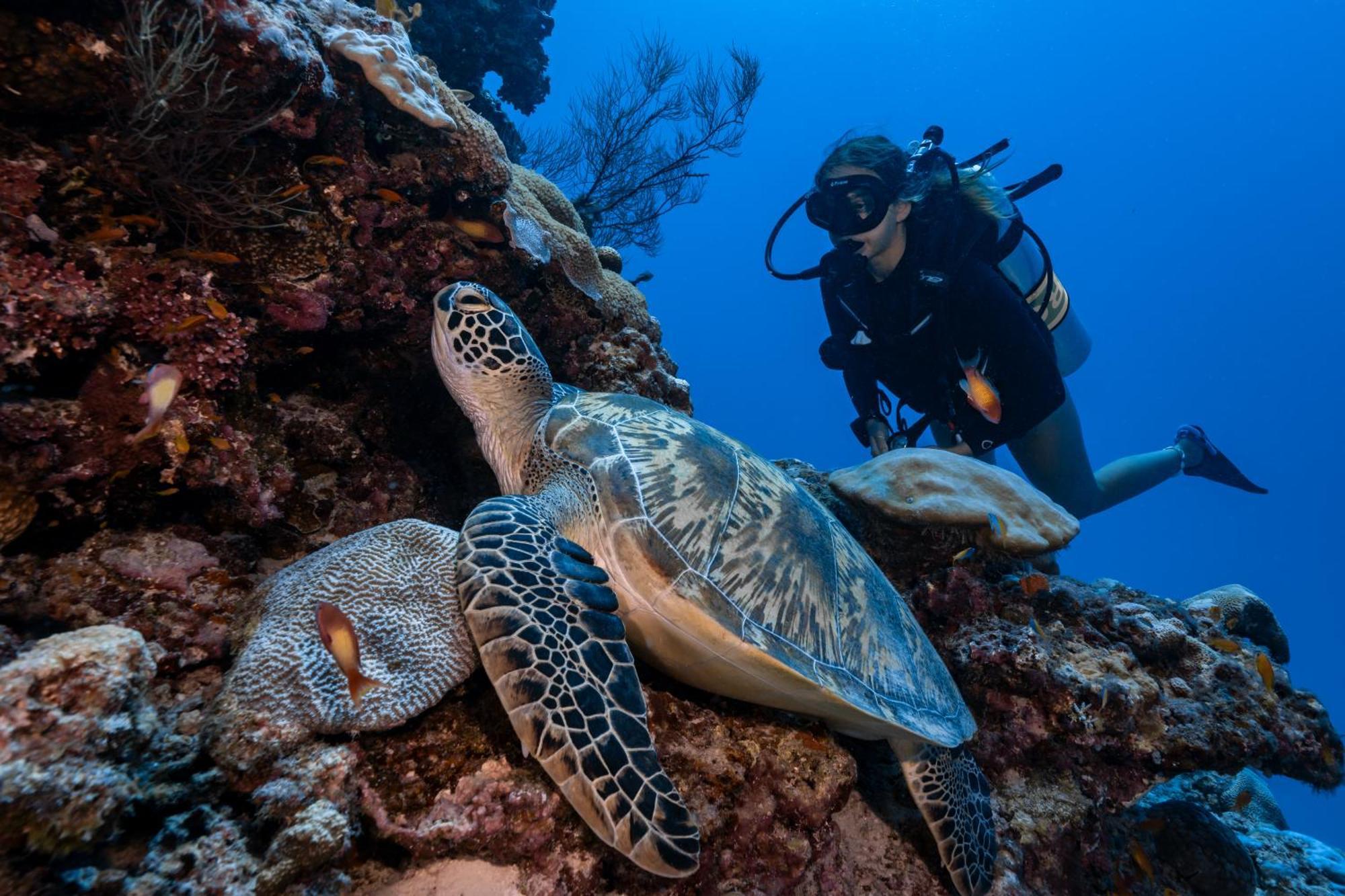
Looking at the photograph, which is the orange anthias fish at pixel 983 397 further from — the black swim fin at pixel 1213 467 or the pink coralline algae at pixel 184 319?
the black swim fin at pixel 1213 467

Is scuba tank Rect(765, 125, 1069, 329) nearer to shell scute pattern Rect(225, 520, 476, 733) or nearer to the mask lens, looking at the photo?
the mask lens

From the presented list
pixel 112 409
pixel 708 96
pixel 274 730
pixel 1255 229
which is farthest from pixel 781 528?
pixel 1255 229

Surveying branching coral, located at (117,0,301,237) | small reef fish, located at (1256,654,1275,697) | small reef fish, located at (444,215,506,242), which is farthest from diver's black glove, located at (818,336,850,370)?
branching coral, located at (117,0,301,237)

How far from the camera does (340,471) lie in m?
3.15

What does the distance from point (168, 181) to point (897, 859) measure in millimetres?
4477

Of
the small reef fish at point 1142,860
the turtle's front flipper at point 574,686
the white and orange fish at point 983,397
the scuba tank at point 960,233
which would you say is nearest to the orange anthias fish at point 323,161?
the turtle's front flipper at point 574,686

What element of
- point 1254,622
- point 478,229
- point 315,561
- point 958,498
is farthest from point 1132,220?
point 315,561

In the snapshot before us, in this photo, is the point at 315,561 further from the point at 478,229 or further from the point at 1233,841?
the point at 1233,841

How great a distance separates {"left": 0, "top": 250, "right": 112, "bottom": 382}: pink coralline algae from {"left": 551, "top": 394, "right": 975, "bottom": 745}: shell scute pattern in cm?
185

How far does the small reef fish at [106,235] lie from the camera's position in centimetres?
224

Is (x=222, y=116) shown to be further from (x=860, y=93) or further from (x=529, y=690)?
(x=860, y=93)

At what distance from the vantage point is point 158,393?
2008mm

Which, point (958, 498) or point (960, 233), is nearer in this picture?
point (958, 498)

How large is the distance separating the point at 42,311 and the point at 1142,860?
5.66 m
